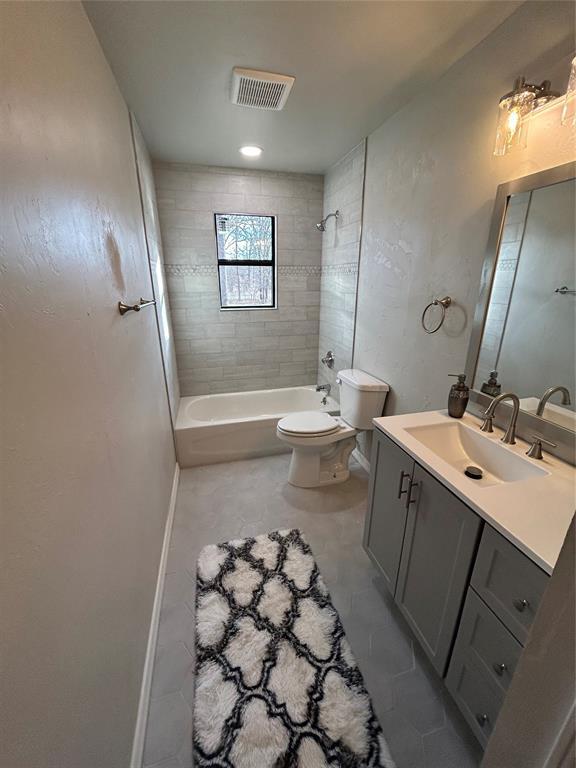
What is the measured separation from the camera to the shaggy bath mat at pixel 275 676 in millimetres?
1043

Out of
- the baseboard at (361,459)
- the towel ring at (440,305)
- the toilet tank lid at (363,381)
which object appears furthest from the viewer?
the baseboard at (361,459)

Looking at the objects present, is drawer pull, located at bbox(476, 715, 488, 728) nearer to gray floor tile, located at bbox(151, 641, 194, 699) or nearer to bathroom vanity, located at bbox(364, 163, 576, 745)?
bathroom vanity, located at bbox(364, 163, 576, 745)

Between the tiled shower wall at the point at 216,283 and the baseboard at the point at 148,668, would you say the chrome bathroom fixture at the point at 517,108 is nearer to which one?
the tiled shower wall at the point at 216,283

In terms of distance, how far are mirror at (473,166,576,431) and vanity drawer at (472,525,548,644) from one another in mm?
563

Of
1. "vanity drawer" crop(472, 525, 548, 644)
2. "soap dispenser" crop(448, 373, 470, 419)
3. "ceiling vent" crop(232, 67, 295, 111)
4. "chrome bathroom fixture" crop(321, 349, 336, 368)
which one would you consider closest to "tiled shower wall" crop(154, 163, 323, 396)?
"chrome bathroom fixture" crop(321, 349, 336, 368)

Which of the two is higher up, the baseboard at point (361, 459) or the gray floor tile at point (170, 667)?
the baseboard at point (361, 459)

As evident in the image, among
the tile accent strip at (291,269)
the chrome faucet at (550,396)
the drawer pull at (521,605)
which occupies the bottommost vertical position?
the drawer pull at (521,605)

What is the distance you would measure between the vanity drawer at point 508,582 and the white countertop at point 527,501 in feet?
0.12

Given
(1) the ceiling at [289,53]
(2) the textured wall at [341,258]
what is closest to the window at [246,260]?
(2) the textured wall at [341,258]

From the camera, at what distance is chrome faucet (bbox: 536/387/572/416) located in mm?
1113

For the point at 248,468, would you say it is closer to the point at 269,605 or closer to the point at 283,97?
the point at 269,605

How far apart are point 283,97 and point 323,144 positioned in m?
0.74

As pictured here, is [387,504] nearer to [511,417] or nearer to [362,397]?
[511,417]

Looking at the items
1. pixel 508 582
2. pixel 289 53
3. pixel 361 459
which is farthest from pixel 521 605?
pixel 289 53
